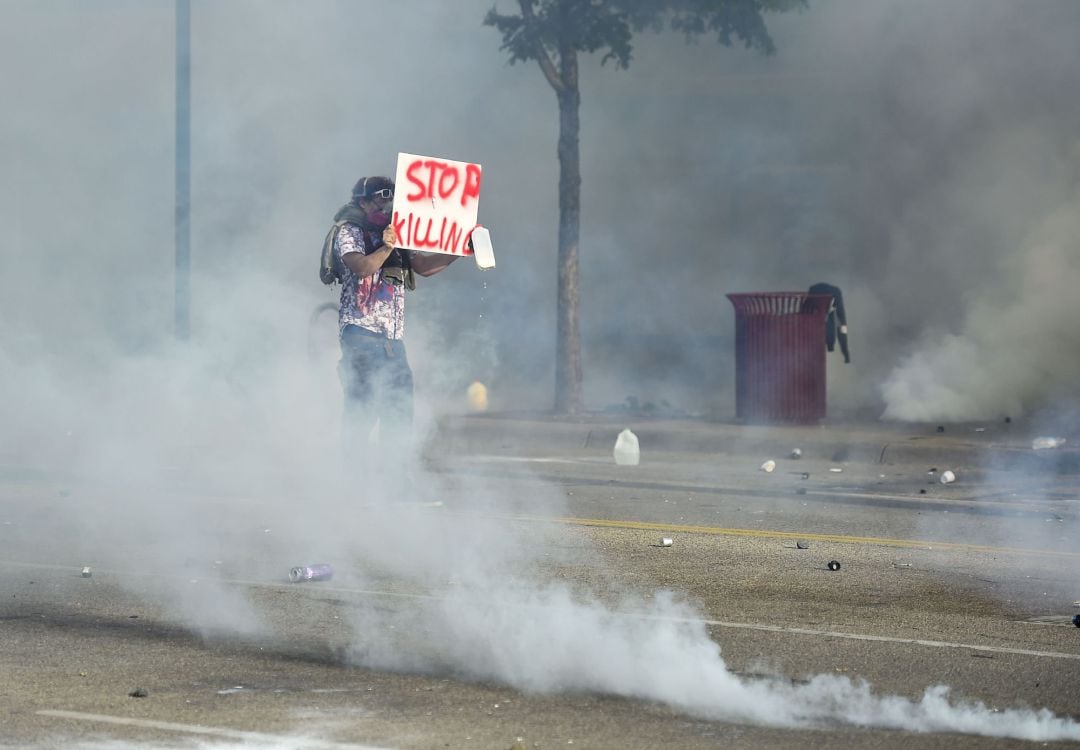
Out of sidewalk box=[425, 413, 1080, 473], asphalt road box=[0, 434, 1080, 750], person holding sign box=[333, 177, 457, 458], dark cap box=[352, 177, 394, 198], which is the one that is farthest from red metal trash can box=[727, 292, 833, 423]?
dark cap box=[352, 177, 394, 198]

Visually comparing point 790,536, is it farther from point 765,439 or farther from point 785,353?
point 785,353

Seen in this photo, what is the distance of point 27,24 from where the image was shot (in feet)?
19.5

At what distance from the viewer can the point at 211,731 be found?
4277 mm

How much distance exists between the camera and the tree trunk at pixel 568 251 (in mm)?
13430

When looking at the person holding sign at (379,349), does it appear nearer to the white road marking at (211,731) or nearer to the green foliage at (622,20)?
the white road marking at (211,731)

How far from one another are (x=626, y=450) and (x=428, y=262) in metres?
4.12

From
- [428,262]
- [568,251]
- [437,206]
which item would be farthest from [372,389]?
[568,251]

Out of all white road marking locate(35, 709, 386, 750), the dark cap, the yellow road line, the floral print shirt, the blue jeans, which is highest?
the dark cap

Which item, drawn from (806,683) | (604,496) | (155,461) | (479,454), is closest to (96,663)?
(806,683)

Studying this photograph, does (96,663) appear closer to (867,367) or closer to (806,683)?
(806,683)

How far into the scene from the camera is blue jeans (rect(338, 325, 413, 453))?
7.75 m

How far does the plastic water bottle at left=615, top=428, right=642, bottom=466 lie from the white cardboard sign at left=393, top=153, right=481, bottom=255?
15.2 ft

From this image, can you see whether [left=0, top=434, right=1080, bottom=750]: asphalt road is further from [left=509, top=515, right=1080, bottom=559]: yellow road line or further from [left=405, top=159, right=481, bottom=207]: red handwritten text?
[left=405, top=159, right=481, bottom=207]: red handwritten text

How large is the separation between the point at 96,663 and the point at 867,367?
10.4 meters
